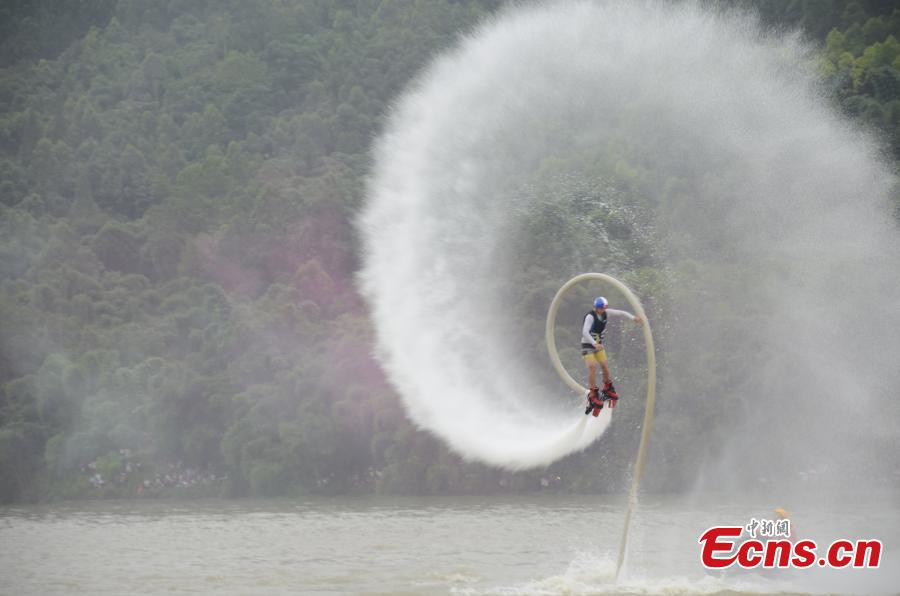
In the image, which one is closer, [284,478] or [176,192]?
[284,478]

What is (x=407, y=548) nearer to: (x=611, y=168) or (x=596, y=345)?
(x=596, y=345)

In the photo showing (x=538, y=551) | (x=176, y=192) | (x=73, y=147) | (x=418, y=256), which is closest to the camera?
(x=538, y=551)

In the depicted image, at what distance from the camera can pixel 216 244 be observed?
3174 inches

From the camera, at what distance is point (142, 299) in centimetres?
7675

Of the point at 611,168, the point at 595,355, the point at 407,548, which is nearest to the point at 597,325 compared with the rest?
the point at 595,355

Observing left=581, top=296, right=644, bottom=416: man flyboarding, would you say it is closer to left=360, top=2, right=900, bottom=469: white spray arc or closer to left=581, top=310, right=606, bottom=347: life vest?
left=581, top=310, right=606, bottom=347: life vest

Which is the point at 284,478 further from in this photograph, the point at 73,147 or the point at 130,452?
the point at 73,147

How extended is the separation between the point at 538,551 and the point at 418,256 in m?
11.1

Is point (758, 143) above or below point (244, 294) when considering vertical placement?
above

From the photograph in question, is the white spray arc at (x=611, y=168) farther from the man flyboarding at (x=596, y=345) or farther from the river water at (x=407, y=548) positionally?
the man flyboarding at (x=596, y=345)

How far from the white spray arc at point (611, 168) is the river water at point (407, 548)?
4065 millimetres

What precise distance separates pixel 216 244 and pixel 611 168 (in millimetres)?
28976

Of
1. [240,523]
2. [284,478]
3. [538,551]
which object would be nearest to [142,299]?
[284,478]

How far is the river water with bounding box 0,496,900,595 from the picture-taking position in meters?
31.5
